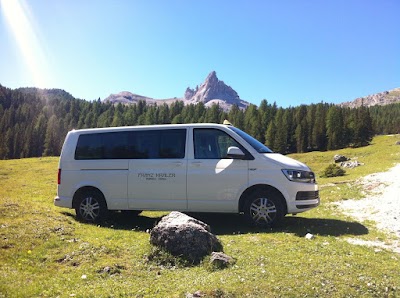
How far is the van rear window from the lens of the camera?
9.96m

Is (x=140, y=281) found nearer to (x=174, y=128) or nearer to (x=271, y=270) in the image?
(x=271, y=270)

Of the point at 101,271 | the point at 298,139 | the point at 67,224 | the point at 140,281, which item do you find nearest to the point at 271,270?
the point at 140,281

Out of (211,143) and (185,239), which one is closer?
(185,239)

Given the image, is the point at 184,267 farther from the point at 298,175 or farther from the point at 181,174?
the point at 298,175

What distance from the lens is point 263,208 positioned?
30.0 feet

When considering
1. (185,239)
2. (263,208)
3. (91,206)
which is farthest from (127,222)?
(185,239)

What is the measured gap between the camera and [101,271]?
623 cm

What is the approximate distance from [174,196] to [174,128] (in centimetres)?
196

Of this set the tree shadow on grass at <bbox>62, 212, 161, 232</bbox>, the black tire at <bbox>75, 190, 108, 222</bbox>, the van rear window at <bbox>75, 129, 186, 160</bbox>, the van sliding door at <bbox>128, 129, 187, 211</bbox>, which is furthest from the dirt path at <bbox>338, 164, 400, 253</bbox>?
the black tire at <bbox>75, 190, 108, 222</bbox>

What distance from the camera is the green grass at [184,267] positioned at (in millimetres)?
5289

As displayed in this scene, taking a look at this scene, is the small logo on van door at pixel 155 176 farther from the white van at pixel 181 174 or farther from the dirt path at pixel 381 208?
the dirt path at pixel 381 208

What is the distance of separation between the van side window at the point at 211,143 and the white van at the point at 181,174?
0.09 feet

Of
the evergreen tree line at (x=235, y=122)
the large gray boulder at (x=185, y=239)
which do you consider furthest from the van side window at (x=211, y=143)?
the evergreen tree line at (x=235, y=122)

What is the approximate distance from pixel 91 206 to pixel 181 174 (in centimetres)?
311
